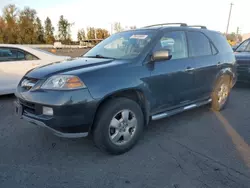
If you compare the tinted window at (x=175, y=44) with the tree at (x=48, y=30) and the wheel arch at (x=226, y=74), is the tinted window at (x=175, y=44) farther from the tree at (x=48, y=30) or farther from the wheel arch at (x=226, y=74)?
the tree at (x=48, y=30)

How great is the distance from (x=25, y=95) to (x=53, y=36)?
68.9 metres

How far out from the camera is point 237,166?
8.98 feet

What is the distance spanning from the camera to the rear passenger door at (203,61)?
397cm

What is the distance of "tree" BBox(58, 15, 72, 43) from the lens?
6034 centimetres

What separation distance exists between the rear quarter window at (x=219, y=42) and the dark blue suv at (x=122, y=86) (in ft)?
0.65

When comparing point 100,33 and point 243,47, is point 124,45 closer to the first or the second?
point 243,47

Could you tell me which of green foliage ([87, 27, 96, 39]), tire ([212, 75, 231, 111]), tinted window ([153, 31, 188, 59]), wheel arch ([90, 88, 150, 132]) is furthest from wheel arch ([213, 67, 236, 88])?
green foliage ([87, 27, 96, 39])

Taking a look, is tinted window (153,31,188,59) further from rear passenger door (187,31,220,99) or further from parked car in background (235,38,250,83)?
parked car in background (235,38,250,83)

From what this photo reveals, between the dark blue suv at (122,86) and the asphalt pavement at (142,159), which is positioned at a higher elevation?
the dark blue suv at (122,86)

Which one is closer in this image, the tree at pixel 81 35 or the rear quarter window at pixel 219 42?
the rear quarter window at pixel 219 42

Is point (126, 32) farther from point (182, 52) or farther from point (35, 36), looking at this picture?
point (35, 36)

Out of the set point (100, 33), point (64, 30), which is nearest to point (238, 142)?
point (64, 30)

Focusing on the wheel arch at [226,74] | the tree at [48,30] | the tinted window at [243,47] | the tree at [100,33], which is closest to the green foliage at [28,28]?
the tree at [48,30]

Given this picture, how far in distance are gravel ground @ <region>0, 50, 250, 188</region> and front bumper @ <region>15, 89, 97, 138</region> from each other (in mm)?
489
